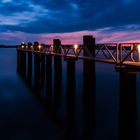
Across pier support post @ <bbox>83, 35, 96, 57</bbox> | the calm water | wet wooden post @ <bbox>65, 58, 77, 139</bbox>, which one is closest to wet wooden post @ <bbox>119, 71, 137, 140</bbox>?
the calm water

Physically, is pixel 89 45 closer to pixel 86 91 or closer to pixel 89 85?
pixel 89 85

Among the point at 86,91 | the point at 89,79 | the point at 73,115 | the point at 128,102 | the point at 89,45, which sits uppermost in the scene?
the point at 89,45

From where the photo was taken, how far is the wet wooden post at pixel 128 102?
29.0 feet

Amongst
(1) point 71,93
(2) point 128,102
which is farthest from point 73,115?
(2) point 128,102

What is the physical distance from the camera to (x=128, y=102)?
29.3ft

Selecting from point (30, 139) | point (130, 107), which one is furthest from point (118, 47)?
point (30, 139)

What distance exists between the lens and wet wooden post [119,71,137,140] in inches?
348

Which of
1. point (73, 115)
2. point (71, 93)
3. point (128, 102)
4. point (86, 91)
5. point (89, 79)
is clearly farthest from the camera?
point (71, 93)

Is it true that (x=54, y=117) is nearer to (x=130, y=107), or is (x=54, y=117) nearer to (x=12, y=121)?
(x=12, y=121)

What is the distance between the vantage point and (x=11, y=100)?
21.8m

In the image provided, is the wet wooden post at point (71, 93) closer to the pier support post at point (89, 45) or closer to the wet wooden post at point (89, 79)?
the wet wooden post at point (89, 79)

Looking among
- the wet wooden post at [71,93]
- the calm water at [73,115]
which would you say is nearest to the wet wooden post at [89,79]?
the calm water at [73,115]

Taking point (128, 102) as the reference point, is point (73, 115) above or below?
below

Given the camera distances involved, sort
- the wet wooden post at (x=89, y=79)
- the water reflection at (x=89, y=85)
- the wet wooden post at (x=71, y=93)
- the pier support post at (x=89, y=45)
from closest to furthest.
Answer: the pier support post at (x=89, y=45) < the wet wooden post at (x=89, y=79) < the water reflection at (x=89, y=85) < the wet wooden post at (x=71, y=93)
